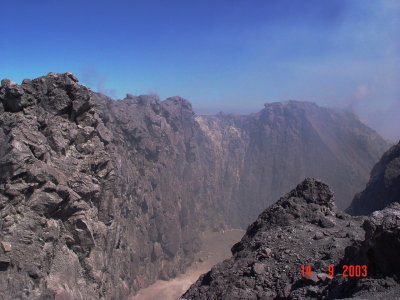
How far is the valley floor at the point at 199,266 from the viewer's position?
160ft

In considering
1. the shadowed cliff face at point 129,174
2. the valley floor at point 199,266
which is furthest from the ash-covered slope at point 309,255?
the valley floor at point 199,266

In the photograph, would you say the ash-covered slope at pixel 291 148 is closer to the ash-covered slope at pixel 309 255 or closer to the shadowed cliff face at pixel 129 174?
the shadowed cliff face at pixel 129 174

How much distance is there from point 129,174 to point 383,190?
3776 centimetres

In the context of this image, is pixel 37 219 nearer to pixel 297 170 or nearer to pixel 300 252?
pixel 300 252

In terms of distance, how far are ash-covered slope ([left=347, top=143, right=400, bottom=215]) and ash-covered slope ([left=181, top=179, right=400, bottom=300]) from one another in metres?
29.2

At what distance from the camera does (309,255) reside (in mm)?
13141

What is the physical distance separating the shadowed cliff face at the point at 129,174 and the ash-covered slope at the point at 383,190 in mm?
26788

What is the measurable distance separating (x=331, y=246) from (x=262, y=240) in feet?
10.0

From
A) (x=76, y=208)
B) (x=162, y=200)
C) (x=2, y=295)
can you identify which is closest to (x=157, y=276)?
(x=162, y=200)

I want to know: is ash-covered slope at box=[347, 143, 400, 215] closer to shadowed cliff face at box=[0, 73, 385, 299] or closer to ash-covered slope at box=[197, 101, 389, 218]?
ash-covered slope at box=[197, 101, 389, 218]

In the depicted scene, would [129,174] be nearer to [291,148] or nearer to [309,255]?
[309,255]

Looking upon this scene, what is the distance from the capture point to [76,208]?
21.9 metres
